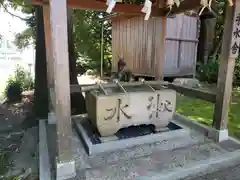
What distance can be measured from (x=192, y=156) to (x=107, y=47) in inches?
393

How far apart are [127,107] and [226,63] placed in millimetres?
1517

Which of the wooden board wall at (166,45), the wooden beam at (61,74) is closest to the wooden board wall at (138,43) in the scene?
the wooden board wall at (166,45)

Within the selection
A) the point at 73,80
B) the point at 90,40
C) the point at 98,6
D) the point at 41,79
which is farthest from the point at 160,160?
the point at 90,40

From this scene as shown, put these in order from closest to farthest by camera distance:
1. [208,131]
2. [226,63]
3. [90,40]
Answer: [226,63], [208,131], [90,40]

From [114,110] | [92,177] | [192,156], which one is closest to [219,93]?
[192,156]

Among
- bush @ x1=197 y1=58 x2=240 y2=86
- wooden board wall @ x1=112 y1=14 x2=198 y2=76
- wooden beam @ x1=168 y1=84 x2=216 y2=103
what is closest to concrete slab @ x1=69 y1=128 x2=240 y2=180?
wooden beam @ x1=168 y1=84 x2=216 y2=103

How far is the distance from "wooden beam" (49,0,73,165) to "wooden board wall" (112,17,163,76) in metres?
4.45

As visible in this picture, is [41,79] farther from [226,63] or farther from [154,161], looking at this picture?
[226,63]

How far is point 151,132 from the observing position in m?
3.17

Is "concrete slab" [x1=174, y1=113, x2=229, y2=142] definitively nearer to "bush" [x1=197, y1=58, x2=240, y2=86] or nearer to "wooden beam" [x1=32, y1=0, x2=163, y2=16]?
"wooden beam" [x1=32, y1=0, x2=163, y2=16]

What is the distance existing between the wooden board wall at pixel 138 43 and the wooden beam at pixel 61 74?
445cm

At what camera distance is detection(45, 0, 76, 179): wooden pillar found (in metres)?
1.90

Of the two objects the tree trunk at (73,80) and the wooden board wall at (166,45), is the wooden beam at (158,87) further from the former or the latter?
the wooden board wall at (166,45)

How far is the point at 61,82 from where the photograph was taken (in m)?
2.00
